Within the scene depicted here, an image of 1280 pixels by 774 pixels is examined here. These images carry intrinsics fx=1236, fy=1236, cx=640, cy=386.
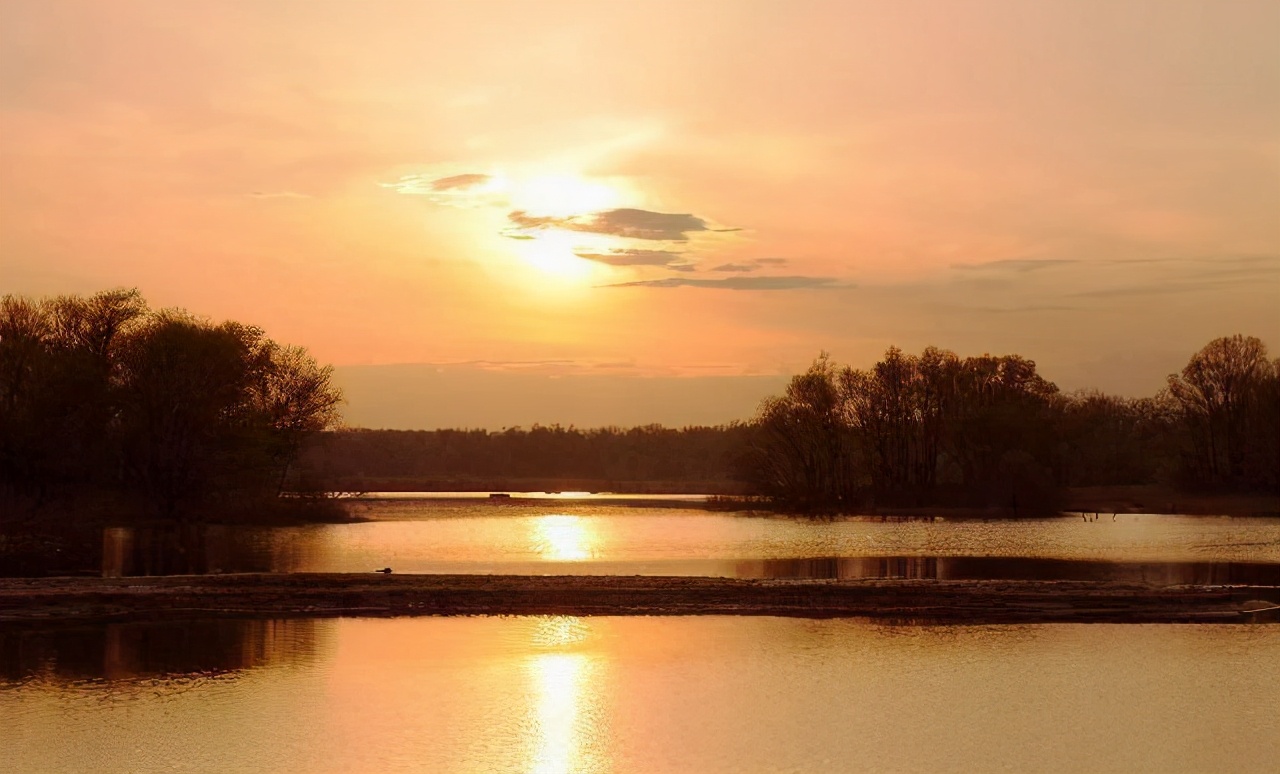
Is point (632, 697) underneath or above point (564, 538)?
underneath

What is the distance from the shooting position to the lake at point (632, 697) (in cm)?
1736

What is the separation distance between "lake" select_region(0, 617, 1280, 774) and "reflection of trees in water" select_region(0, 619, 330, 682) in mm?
94

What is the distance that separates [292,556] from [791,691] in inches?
1231

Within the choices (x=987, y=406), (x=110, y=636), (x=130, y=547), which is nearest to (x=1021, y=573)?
(x=110, y=636)

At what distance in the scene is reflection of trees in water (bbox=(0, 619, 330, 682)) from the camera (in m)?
23.1

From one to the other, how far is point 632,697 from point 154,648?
10859mm

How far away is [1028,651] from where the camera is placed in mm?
26406

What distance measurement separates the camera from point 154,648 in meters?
25.7

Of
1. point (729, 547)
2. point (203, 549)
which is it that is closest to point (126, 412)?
point (203, 549)

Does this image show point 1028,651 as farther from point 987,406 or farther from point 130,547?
point 987,406

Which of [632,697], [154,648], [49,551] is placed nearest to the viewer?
[632,697]

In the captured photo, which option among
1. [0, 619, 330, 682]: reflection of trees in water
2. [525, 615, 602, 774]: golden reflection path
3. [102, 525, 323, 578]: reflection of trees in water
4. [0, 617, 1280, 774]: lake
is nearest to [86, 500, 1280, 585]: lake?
[102, 525, 323, 578]: reflection of trees in water

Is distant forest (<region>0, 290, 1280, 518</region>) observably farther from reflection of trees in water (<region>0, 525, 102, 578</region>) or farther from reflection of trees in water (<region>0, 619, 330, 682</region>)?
reflection of trees in water (<region>0, 619, 330, 682</region>)

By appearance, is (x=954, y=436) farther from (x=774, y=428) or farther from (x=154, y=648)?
(x=154, y=648)
